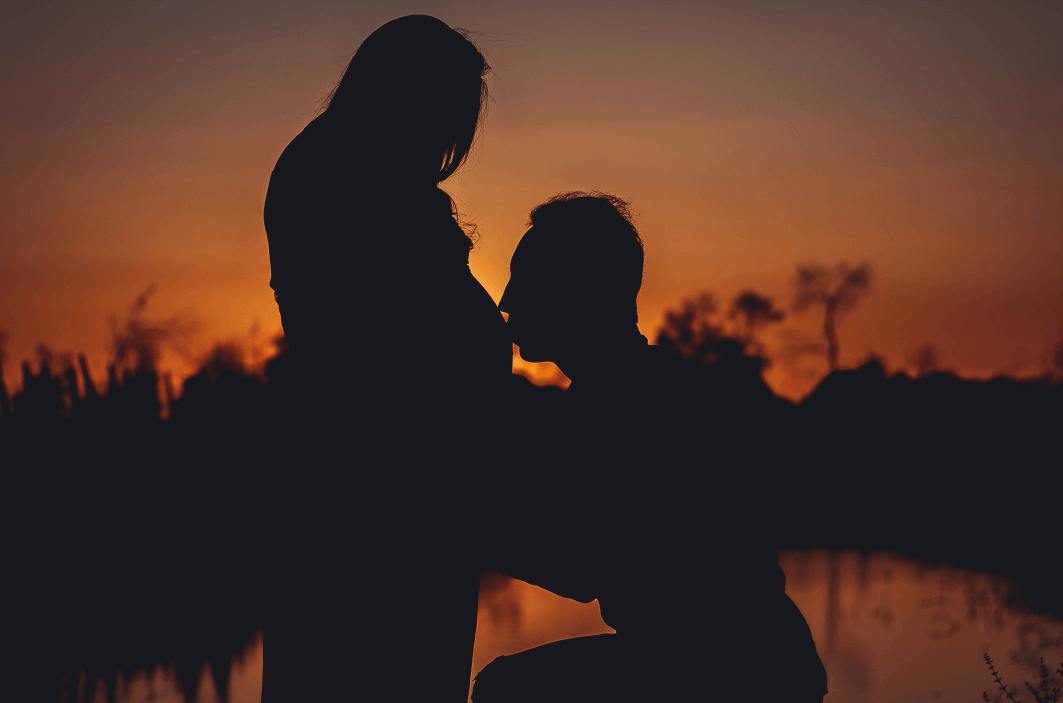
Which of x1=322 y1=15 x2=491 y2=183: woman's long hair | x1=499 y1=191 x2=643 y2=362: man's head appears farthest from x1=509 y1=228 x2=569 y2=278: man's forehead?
x1=322 y1=15 x2=491 y2=183: woman's long hair

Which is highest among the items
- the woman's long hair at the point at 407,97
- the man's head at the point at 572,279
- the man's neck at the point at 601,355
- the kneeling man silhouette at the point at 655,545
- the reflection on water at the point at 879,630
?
the woman's long hair at the point at 407,97

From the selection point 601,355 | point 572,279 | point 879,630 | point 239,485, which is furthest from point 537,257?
point 879,630

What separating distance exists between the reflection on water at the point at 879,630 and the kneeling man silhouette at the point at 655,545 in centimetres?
934

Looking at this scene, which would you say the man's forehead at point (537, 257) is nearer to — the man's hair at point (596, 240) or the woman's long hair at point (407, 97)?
the man's hair at point (596, 240)

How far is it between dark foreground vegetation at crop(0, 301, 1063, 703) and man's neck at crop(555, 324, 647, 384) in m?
0.09

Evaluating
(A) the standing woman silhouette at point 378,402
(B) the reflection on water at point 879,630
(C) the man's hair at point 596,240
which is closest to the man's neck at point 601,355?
(C) the man's hair at point 596,240

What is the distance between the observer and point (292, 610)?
1.64 m

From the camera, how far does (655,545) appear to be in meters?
1.49

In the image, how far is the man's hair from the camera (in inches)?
65.7

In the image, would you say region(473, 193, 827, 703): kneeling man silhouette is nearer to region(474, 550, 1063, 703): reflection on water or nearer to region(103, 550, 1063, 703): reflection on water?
region(103, 550, 1063, 703): reflection on water

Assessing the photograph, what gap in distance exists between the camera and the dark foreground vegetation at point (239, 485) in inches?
122

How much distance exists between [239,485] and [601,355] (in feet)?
42.8

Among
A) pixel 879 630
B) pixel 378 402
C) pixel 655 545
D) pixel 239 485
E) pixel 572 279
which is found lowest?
pixel 879 630

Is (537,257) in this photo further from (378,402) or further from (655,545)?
(655,545)
